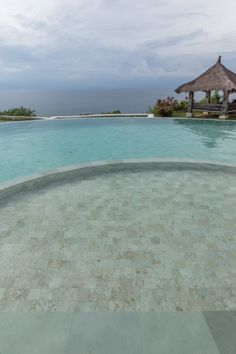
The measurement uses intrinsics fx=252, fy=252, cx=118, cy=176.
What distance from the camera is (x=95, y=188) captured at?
5.58 m

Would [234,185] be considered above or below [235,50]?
below

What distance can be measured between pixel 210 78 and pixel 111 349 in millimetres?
19052

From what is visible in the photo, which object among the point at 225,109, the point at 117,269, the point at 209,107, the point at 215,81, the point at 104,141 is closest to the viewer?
the point at 117,269

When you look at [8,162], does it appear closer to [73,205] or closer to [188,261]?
[73,205]

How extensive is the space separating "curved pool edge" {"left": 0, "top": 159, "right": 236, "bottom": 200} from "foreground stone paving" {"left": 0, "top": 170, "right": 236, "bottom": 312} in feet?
1.26

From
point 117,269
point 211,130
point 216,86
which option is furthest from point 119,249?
point 216,86

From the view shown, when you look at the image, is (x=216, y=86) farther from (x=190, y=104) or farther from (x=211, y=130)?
(x=211, y=130)

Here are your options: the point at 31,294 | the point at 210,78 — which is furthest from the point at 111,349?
the point at 210,78

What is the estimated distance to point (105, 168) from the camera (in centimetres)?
655

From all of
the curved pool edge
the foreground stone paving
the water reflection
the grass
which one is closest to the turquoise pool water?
the water reflection

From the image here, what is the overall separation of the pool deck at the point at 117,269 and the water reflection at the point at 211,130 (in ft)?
25.7

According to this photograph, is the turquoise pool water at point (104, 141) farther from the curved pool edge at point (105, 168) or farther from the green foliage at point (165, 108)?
the curved pool edge at point (105, 168)

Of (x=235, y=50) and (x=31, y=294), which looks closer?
(x=31, y=294)

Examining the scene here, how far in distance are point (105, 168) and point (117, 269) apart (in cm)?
Answer: 370
